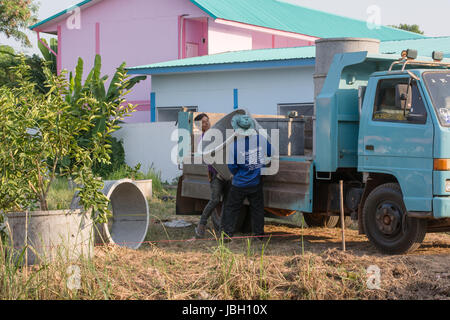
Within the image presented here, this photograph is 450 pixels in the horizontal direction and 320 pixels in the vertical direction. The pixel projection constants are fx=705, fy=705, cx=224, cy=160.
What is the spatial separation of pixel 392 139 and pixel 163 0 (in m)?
19.6

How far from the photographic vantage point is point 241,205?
1045cm

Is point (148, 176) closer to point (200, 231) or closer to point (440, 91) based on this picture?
point (200, 231)

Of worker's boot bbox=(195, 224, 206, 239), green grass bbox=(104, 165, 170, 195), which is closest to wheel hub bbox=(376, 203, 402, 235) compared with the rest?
worker's boot bbox=(195, 224, 206, 239)

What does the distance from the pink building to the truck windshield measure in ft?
53.7

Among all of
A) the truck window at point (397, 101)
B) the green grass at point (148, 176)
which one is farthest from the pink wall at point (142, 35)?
the truck window at point (397, 101)

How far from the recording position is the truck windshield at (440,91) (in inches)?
330

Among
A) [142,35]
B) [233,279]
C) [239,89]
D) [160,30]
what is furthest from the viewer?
[142,35]

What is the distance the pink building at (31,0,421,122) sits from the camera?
2631 cm

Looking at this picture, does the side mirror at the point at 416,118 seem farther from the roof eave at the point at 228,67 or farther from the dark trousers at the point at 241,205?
the roof eave at the point at 228,67

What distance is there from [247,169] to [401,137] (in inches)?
94.1

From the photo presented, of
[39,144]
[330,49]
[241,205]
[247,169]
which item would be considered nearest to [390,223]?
[247,169]

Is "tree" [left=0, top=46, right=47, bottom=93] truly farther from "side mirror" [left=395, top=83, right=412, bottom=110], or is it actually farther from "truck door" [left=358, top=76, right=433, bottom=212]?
"side mirror" [left=395, top=83, right=412, bottom=110]

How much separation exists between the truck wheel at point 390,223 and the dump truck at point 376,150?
0.01 metres
